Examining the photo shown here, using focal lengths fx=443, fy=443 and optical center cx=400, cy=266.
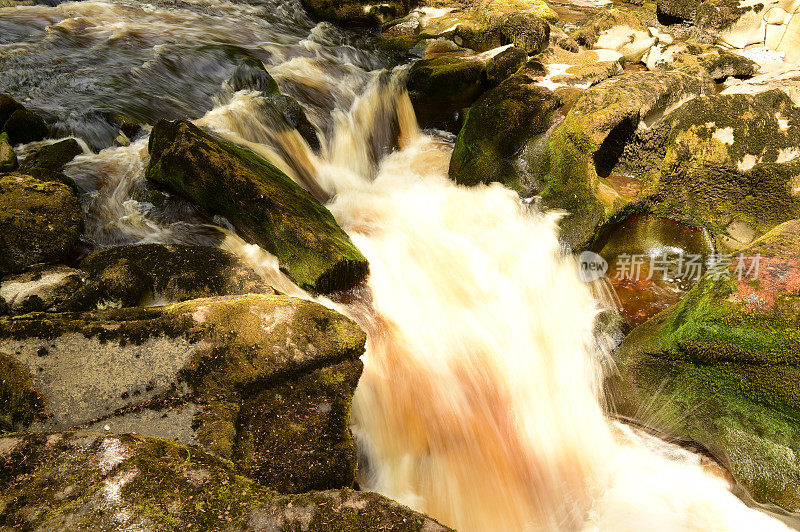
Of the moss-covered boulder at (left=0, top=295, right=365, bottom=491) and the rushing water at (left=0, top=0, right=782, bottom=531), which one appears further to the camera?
the rushing water at (left=0, top=0, right=782, bottom=531)

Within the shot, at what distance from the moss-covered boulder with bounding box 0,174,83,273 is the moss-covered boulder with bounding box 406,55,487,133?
245 inches

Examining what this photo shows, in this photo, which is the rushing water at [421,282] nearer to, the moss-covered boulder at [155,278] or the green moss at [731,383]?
the green moss at [731,383]

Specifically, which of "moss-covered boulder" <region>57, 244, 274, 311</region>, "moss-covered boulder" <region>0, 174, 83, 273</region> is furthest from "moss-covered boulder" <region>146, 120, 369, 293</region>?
"moss-covered boulder" <region>0, 174, 83, 273</region>

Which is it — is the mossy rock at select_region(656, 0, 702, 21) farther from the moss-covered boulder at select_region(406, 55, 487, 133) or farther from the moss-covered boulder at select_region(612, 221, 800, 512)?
the moss-covered boulder at select_region(612, 221, 800, 512)

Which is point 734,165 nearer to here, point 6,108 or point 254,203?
point 254,203

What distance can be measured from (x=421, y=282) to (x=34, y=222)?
13.6ft

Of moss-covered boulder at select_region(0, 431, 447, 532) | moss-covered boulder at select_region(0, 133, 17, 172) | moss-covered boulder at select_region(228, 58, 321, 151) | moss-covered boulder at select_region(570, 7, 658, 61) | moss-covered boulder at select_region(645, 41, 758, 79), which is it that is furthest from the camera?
moss-covered boulder at select_region(570, 7, 658, 61)

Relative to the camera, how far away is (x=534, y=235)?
6.15 m

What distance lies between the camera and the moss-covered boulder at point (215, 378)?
8.49 feet

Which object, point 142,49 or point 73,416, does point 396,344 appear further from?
point 142,49

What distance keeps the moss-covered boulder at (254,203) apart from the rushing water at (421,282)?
0.76 ft

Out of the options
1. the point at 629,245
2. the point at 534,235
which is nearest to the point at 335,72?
the point at 534,235

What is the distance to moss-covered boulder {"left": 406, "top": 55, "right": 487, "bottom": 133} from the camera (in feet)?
28.0

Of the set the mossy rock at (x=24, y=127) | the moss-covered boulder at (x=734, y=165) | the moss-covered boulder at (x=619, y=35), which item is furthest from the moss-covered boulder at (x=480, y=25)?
the mossy rock at (x=24, y=127)
